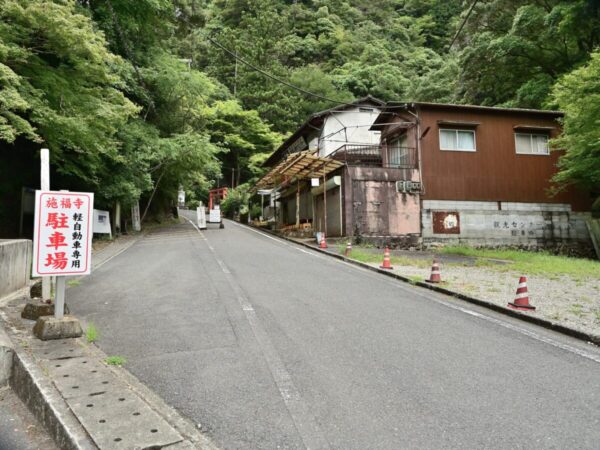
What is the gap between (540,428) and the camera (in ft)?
10.4

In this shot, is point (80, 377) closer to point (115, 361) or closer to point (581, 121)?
point (115, 361)

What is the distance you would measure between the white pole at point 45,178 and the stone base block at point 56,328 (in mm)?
953

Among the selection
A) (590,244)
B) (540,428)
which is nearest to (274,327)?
(540,428)

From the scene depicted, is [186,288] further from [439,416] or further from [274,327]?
[439,416]

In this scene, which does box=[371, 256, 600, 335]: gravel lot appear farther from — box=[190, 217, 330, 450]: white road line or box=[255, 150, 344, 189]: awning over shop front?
box=[255, 150, 344, 189]: awning over shop front

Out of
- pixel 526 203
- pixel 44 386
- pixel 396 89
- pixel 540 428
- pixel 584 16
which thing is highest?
pixel 396 89

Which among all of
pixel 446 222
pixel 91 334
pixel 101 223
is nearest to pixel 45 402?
pixel 91 334

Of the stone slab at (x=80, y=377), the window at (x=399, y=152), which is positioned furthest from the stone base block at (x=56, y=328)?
the window at (x=399, y=152)

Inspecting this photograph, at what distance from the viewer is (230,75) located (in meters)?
50.2

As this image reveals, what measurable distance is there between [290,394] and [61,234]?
338cm

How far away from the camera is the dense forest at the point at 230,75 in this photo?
429 inches

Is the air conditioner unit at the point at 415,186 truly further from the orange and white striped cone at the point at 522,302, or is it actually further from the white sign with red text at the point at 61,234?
the white sign with red text at the point at 61,234

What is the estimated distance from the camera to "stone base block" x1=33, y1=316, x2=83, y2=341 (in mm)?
4852

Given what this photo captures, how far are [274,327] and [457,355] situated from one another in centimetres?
232
